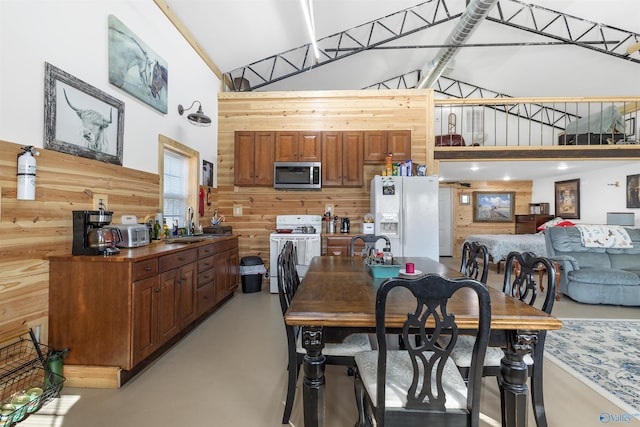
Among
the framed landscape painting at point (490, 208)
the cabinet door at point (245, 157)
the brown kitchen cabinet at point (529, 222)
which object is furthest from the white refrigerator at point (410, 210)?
the framed landscape painting at point (490, 208)

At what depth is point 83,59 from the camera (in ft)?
8.00

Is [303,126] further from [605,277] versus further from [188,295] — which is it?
[605,277]

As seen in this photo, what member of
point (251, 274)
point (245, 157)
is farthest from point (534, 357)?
point (245, 157)

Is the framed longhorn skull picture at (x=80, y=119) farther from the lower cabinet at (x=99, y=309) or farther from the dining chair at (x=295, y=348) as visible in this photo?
the dining chair at (x=295, y=348)

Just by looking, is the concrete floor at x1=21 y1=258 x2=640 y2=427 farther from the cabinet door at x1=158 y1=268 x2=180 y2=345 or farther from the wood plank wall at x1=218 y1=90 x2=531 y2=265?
the wood plank wall at x1=218 y1=90 x2=531 y2=265

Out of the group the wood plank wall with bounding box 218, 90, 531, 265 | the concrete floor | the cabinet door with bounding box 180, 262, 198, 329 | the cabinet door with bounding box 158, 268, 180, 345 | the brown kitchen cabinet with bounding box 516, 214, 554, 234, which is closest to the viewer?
the concrete floor

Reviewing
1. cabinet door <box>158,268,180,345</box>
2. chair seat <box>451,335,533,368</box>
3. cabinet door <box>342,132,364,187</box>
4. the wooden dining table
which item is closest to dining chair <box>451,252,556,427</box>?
chair seat <box>451,335,533,368</box>

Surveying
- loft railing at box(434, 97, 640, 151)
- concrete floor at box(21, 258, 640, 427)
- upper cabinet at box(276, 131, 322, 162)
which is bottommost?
concrete floor at box(21, 258, 640, 427)

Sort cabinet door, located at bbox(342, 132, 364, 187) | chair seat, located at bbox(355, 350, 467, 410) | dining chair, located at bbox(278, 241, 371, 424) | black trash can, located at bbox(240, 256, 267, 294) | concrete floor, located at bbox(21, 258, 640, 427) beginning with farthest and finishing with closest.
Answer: cabinet door, located at bbox(342, 132, 364, 187)
black trash can, located at bbox(240, 256, 267, 294)
concrete floor, located at bbox(21, 258, 640, 427)
dining chair, located at bbox(278, 241, 371, 424)
chair seat, located at bbox(355, 350, 467, 410)

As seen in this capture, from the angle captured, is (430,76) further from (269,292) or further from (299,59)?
(269,292)

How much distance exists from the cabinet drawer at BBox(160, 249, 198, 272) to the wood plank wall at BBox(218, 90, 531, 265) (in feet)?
7.16

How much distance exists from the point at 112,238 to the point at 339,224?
346cm

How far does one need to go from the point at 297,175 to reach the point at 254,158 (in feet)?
2.53

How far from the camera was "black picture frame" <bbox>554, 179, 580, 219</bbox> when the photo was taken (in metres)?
7.82
